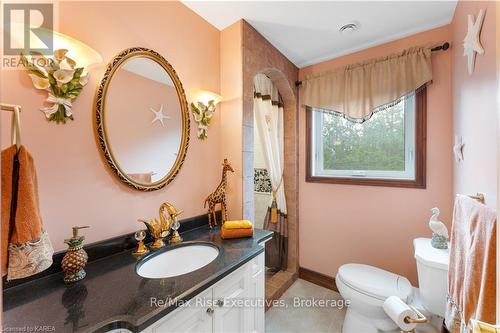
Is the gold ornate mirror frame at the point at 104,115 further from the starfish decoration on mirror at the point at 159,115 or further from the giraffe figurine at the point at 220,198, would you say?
the giraffe figurine at the point at 220,198

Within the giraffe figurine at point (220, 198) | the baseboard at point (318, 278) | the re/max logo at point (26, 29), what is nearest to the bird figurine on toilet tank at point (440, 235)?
the baseboard at point (318, 278)

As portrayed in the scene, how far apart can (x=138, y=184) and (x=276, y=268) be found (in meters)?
1.80

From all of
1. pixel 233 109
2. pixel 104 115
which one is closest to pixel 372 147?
pixel 233 109

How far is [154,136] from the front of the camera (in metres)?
1.32

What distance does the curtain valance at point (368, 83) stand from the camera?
1.74 metres

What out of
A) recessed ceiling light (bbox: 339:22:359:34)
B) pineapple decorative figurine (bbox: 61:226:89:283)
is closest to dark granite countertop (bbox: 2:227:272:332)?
pineapple decorative figurine (bbox: 61:226:89:283)

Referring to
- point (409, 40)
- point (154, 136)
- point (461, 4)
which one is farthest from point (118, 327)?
point (409, 40)

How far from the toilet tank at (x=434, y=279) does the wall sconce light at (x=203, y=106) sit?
5.22 ft

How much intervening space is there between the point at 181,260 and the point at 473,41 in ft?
5.95

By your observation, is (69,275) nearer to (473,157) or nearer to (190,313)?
(190,313)

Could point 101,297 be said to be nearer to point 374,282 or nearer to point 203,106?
point 203,106

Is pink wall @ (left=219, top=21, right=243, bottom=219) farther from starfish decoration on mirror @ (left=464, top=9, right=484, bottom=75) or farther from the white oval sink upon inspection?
starfish decoration on mirror @ (left=464, top=9, right=484, bottom=75)

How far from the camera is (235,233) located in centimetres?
134

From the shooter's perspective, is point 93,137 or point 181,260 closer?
point 93,137
